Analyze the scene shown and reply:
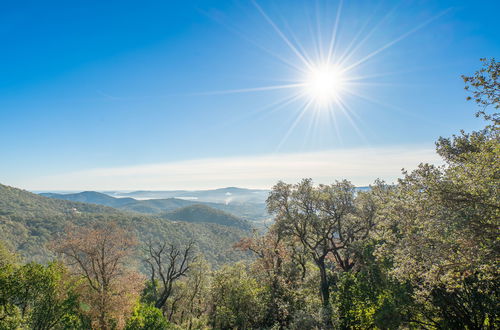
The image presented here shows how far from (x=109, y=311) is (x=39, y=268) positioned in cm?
855

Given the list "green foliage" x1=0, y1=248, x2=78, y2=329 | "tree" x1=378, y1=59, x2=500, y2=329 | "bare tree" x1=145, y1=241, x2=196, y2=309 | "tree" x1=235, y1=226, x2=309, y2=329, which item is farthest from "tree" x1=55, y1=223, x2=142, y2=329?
"tree" x1=378, y1=59, x2=500, y2=329

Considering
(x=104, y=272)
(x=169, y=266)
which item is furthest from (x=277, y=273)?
(x=169, y=266)

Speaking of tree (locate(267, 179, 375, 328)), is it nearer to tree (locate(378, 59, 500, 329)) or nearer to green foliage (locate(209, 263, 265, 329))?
green foliage (locate(209, 263, 265, 329))

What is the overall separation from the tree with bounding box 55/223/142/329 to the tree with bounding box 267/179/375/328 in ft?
54.7

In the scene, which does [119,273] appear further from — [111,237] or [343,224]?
[343,224]

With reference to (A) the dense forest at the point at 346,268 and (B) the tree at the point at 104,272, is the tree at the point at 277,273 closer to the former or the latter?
(A) the dense forest at the point at 346,268

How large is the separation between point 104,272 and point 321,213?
23.9 m

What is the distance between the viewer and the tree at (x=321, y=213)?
2428cm

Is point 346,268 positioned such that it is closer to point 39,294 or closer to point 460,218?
point 460,218

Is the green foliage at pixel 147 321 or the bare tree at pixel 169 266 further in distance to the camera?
the bare tree at pixel 169 266

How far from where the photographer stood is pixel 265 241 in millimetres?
27391

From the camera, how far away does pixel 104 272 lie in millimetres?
25734

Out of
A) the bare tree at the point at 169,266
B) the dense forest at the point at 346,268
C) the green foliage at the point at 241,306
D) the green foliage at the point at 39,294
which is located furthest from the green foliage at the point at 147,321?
the bare tree at the point at 169,266

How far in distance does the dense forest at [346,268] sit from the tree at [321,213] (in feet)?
0.36
